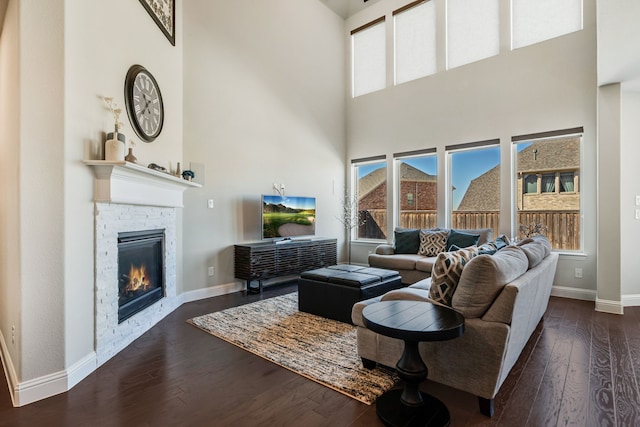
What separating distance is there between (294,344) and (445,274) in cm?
146

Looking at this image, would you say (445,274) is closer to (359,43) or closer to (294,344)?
(294,344)

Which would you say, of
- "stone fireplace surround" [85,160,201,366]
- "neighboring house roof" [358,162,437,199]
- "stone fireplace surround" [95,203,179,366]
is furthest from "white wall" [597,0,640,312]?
"stone fireplace surround" [95,203,179,366]

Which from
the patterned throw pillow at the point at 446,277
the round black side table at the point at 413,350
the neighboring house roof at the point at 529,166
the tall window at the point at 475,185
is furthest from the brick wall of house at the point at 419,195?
the round black side table at the point at 413,350

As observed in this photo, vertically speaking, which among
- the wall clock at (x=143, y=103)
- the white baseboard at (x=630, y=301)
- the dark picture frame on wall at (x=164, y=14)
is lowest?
the white baseboard at (x=630, y=301)

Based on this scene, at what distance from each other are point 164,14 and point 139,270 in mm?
2857

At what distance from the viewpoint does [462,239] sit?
491cm

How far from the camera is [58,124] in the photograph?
218 centimetres

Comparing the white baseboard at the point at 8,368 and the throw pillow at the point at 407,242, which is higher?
the throw pillow at the point at 407,242

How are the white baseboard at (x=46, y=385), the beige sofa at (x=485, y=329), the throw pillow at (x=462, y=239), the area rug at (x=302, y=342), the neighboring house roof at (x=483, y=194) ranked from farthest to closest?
1. the neighboring house roof at (x=483, y=194)
2. the throw pillow at (x=462, y=239)
3. the area rug at (x=302, y=342)
4. the white baseboard at (x=46, y=385)
5. the beige sofa at (x=485, y=329)

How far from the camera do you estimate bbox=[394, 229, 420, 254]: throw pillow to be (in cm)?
536

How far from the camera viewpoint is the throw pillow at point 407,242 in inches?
211

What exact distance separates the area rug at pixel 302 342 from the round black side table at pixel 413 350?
199 mm

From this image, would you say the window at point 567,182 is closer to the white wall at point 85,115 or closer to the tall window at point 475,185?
the tall window at point 475,185

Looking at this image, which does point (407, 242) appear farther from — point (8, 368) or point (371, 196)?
point (8, 368)
